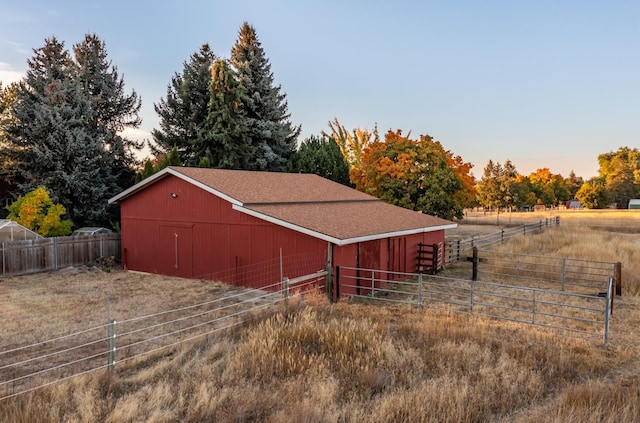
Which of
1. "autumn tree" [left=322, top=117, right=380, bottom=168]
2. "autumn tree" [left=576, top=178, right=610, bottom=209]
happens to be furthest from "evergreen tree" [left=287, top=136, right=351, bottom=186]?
"autumn tree" [left=576, top=178, right=610, bottom=209]

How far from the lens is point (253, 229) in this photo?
1602cm

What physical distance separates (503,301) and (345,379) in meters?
8.69

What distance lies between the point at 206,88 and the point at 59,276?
26331mm

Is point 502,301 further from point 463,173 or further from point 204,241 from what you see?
point 463,173

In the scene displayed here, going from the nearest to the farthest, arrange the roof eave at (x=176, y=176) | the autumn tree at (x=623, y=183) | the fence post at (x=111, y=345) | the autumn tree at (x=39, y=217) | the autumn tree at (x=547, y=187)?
the fence post at (x=111, y=345)
the roof eave at (x=176, y=176)
the autumn tree at (x=39, y=217)
the autumn tree at (x=547, y=187)
the autumn tree at (x=623, y=183)

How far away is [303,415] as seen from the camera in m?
5.45

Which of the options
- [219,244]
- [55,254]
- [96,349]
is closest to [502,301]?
[219,244]

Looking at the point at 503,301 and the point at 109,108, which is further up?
the point at 109,108

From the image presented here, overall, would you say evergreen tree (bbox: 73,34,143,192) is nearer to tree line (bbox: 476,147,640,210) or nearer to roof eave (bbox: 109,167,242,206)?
roof eave (bbox: 109,167,242,206)

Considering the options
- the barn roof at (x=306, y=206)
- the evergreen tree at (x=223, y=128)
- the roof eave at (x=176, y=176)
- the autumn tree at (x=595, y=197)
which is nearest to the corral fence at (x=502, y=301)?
the barn roof at (x=306, y=206)

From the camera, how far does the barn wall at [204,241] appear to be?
1501 centimetres

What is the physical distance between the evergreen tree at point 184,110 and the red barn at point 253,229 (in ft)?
65.9

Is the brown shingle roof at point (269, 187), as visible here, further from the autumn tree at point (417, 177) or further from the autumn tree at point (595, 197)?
the autumn tree at point (595, 197)

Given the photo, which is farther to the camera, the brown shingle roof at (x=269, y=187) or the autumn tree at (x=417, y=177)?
the autumn tree at (x=417, y=177)
